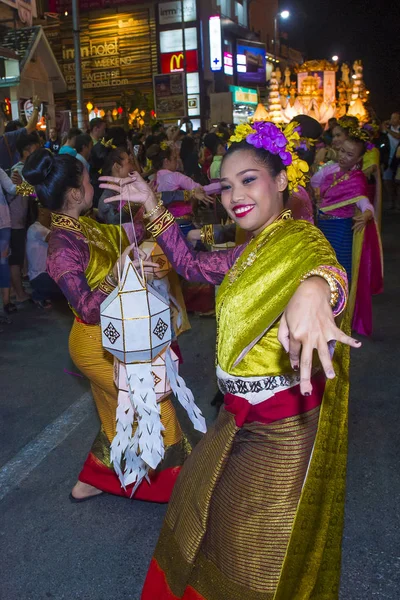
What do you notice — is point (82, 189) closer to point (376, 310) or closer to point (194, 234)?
point (194, 234)

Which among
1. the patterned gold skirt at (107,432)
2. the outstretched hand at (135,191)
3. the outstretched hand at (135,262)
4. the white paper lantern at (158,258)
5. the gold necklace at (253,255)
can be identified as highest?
the outstretched hand at (135,191)

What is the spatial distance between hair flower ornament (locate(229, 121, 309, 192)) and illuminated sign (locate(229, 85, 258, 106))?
44841 mm

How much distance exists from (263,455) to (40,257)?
5727 millimetres

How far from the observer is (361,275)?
19.8 ft

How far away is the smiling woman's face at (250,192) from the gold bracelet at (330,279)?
515 millimetres

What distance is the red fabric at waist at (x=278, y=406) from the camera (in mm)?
1929

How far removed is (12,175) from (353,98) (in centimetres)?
1767

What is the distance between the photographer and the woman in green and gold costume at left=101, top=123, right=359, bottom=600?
187 centimetres

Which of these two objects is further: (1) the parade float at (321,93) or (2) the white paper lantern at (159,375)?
(1) the parade float at (321,93)

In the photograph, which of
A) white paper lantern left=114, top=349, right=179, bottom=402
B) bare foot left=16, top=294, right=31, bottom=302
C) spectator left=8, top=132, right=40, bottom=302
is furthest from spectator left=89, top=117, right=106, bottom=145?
white paper lantern left=114, top=349, right=179, bottom=402

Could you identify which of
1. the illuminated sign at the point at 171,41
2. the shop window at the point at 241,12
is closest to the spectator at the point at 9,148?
the illuminated sign at the point at 171,41

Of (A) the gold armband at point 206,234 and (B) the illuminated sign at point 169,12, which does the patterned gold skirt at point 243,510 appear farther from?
(B) the illuminated sign at point 169,12

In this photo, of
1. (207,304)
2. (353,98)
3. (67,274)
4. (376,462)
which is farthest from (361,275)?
(353,98)

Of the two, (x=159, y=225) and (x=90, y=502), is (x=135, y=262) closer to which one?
(x=159, y=225)
